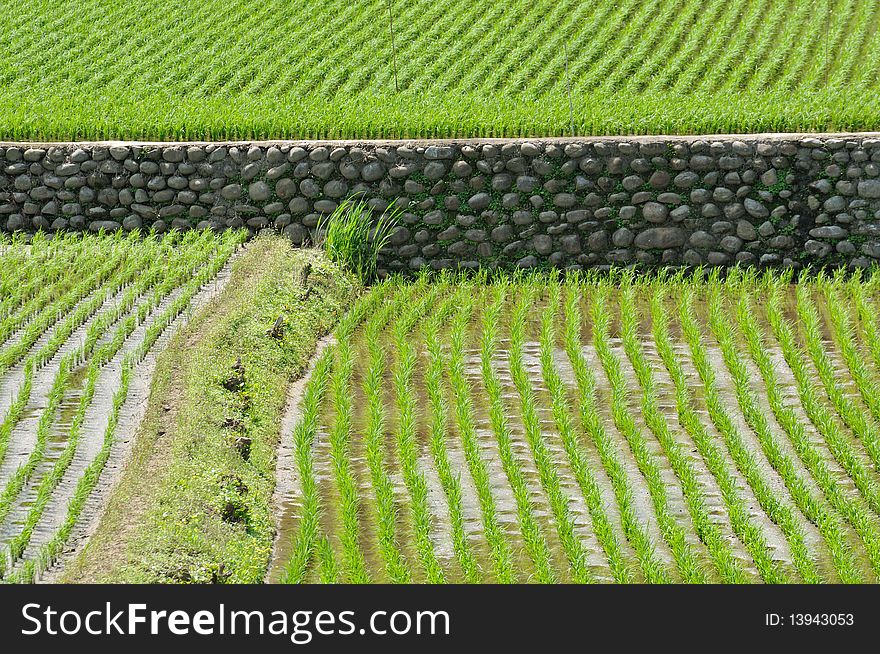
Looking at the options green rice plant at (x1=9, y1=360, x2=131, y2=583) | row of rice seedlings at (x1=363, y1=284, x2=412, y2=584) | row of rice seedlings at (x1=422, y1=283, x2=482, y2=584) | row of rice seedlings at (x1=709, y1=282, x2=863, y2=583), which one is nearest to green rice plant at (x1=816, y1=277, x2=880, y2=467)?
row of rice seedlings at (x1=709, y1=282, x2=863, y2=583)

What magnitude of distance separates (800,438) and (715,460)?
61 centimetres

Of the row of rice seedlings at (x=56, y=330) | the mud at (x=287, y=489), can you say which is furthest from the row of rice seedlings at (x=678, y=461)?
the row of rice seedlings at (x=56, y=330)

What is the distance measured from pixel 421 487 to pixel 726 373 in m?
2.59

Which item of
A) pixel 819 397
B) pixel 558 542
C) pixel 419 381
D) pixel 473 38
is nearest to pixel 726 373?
pixel 819 397

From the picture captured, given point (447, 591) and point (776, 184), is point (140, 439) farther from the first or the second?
point (776, 184)

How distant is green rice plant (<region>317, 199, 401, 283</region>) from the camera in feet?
30.5

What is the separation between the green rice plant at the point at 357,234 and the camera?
9.30m

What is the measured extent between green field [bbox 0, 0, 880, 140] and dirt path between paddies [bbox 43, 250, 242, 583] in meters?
3.05

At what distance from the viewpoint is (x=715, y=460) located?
19.7 ft

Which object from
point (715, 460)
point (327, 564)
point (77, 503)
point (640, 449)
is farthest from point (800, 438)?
point (77, 503)

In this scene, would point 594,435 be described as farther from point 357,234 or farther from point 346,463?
point 357,234

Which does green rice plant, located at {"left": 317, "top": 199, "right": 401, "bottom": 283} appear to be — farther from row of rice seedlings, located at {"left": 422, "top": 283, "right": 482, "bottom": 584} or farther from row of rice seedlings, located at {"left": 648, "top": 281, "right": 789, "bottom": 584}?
row of rice seedlings, located at {"left": 648, "top": 281, "right": 789, "bottom": 584}

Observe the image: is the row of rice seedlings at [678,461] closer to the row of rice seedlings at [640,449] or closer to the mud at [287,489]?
the row of rice seedlings at [640,449]

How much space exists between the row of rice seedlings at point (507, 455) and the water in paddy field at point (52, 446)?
7.83 ft
